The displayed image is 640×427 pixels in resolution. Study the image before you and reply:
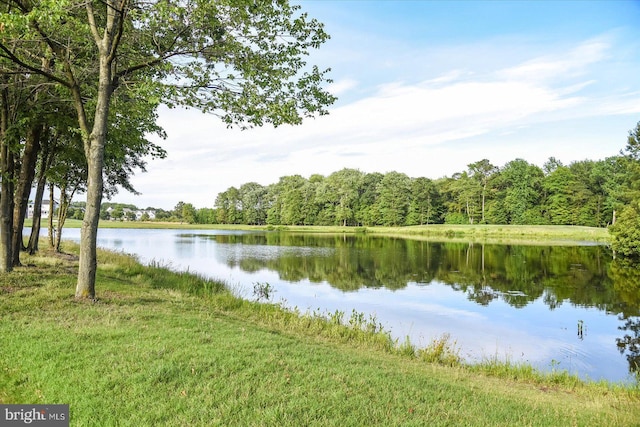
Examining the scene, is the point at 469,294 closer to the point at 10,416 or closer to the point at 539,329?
the point at 539,329

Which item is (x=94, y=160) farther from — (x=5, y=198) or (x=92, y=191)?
(x=5, y=198)

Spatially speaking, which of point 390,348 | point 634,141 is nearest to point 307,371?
point 390,348

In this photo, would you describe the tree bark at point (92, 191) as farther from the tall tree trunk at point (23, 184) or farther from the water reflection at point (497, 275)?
the water reflection at point (497, 275)

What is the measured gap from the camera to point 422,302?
18.0m

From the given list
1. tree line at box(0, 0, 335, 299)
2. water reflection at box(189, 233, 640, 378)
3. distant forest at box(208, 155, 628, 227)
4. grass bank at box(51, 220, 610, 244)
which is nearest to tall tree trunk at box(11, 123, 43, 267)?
tree line at box(0, 0, 335, 299)

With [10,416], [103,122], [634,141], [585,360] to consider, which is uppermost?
[634,141]

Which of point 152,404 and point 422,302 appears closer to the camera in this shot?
point 152,404

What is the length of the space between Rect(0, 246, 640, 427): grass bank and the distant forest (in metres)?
82.8

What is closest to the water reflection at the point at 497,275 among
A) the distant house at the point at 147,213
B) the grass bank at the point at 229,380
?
the grass bank at the point at 229,380

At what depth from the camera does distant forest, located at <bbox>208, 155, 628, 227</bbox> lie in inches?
3196

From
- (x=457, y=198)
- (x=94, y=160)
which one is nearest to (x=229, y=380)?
(x=94, y=160)

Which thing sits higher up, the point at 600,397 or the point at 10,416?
the point at 10,416

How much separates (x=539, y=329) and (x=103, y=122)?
15.2 metres

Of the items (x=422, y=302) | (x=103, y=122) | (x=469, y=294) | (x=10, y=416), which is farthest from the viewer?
(x=469, y=294)
